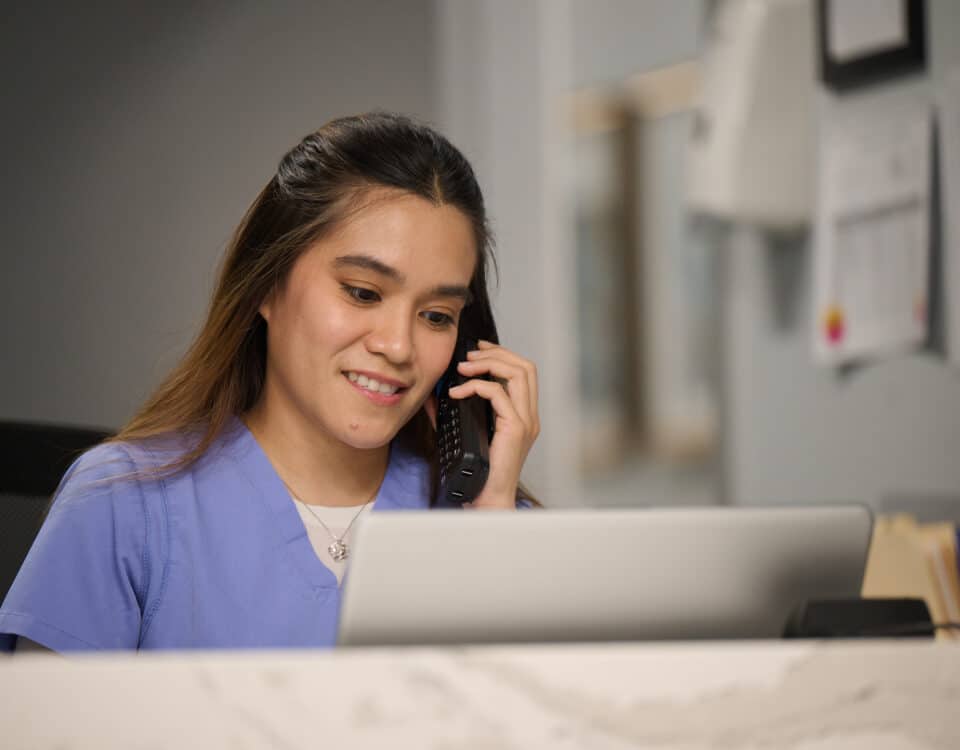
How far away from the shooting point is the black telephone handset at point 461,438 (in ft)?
3.93

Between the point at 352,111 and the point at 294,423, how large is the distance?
1526mm

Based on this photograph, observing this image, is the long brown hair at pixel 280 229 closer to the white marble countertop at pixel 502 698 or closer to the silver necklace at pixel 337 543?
the silver necklace at pixel 337 543

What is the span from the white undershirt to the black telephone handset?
11 cm

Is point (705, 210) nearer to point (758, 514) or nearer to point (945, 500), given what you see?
point (945, 500)

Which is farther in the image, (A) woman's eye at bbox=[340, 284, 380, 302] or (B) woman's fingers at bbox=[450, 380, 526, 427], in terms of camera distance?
(B) woman's fingers at bbox=[450, 380, 526, 427]

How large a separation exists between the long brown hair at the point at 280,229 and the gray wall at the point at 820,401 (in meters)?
1.00

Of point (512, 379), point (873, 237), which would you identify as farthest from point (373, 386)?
point (873, 237)

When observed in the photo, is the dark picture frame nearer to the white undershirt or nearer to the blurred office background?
Answer: the blurred office background

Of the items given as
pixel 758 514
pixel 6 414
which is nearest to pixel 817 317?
pixel 758 514

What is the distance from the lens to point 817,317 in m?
2.01

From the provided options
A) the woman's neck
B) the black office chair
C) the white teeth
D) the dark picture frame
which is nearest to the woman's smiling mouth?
the white teeth

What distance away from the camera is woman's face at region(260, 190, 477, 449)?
3.66ft

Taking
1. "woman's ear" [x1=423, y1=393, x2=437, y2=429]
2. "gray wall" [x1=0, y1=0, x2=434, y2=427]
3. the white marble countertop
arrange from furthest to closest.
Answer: "gray wall" [x1=0, y1=0, x2=434, y2=427] → "woman's ear" [x1=423, y1=393, x2=437, y2=429] → the white marble countertop

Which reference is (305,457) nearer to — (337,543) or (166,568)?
(337,543)
